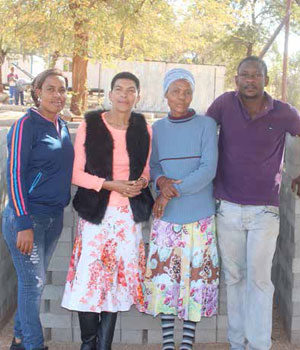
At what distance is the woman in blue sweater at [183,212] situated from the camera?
3227 mm

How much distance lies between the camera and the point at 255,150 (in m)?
3.16

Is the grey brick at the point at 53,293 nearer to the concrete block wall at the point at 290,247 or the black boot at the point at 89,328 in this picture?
the black boot at the point at 89,328

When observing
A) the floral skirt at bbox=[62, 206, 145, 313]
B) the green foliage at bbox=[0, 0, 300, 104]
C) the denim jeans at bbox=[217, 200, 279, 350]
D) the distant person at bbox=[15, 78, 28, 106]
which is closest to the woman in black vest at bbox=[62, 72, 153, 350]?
the floral skirt at bbox=[62, 206, 145, 313]

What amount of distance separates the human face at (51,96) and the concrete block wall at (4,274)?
0.85 meters

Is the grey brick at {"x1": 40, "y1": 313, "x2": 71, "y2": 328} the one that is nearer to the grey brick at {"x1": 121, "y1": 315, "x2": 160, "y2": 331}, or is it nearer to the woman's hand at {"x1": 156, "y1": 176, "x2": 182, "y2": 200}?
the grey brick at {"x1": 121, "y1": 315, "x2": 160, "y2": 331}

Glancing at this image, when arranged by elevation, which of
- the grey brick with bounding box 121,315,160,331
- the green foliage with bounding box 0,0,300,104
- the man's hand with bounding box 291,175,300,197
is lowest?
the grey brick with bounding box 121,315,160,331

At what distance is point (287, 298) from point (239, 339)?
28.9 inches

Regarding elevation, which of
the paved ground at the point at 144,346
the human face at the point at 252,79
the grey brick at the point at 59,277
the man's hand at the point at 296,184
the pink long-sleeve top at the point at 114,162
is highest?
the human face at the point at 252,79

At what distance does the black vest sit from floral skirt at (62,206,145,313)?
0.06 meters

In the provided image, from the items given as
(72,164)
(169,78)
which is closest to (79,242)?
(72,164)

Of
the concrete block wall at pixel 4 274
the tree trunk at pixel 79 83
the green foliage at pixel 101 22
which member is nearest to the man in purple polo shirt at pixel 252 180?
the concrete block wall at pixel 4 274

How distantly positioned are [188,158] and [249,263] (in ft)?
2.55

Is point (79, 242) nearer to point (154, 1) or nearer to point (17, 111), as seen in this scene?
point (154, 1)

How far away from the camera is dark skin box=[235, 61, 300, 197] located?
3.16m
